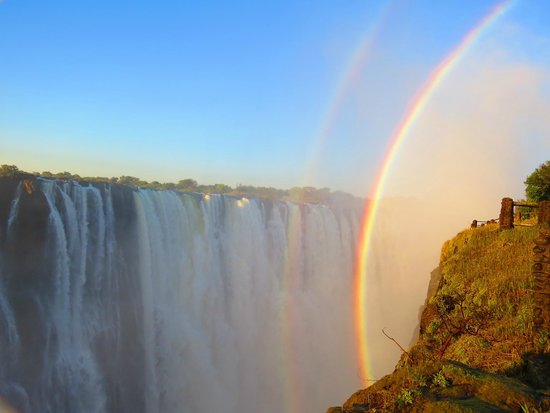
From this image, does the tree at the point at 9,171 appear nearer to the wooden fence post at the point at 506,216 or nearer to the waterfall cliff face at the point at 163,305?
the waterfall cliff face at the point at 163,305

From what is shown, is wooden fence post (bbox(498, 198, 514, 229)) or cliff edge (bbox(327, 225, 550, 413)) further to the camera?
wooden fence post (bbox(498, 198, 514, 229))

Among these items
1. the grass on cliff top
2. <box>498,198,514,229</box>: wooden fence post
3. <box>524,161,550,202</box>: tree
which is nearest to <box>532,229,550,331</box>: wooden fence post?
the grass on cliff top

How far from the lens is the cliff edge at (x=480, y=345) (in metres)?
3.70

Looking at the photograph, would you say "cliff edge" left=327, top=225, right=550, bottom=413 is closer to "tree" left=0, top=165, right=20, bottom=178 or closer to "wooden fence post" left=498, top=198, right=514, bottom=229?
"wooden fence post" left=498, top=198, right=514, bottom=229

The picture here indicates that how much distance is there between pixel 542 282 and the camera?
6.24 meters

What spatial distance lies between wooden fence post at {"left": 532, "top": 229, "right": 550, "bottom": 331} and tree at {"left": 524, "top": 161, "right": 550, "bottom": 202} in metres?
13.1

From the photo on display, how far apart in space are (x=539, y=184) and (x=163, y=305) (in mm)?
17837

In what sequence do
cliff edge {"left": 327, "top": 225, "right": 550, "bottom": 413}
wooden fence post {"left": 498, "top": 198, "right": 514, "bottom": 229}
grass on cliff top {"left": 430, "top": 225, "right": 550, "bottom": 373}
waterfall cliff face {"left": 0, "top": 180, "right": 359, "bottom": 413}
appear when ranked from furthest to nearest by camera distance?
waterfall cliff face {"left": 0, "top": 180, "right": 359, "bottom": 413}, wooden fence post {"left": 498, "top": 198, "right": 514, "bottom": 229}, grass on cliff top {"left": 430, "top": 225, "right": 550, "bottom": 373}, cliff edge {"left": 327, "top": 225, "right": 550, "bottom": 413}

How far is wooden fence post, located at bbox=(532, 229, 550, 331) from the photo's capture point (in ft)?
19.9

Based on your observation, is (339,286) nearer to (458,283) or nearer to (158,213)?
(158,213)

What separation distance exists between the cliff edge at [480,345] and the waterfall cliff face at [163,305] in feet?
46.8

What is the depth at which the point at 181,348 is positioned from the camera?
22531 mm

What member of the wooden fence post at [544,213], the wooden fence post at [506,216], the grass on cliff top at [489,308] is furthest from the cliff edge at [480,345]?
the wooden fence post at [544,213]

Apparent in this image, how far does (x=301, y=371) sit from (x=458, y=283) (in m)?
23.3
